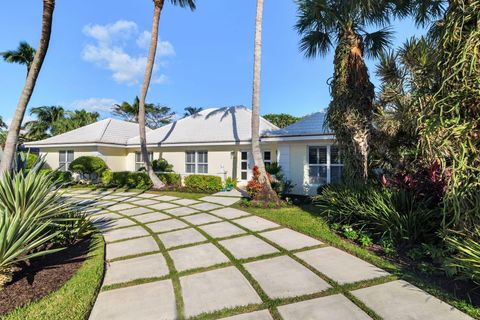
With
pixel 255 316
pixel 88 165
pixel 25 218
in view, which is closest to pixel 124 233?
pixel 25 218

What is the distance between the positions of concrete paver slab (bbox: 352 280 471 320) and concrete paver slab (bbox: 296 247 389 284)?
1.05ft

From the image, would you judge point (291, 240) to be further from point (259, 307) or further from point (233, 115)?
point (233, 115)

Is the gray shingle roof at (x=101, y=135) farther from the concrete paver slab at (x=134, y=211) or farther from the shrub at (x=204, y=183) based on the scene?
the concrete paver slab at (x=134, y=211)

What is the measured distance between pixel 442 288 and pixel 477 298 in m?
0.34

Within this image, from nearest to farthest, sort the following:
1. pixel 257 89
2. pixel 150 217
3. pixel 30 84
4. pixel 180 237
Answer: pixel 180 237
pixel 30 84
pixel 150 217
pixel 257 89

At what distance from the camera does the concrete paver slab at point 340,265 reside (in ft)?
12.2

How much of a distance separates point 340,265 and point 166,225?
458 centimetres

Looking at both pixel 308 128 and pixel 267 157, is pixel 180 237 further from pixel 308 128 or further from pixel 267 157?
pixel 267 157

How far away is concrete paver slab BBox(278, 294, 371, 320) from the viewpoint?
110 inches

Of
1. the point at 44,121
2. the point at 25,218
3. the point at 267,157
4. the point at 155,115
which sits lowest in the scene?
the point at 25,218

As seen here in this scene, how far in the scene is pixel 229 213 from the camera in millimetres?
8188

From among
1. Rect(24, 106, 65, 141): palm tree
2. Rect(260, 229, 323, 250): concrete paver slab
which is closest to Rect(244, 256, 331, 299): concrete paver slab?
Rect(260, 229, 323, 250): concrete paver slab

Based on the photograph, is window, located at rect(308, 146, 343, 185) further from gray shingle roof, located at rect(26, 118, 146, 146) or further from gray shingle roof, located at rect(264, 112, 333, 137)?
gray shingle roof, located at rect(26, 118, 146, 146)

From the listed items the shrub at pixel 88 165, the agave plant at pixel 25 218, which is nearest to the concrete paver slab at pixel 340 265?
the agave plant at pixel 25 218
